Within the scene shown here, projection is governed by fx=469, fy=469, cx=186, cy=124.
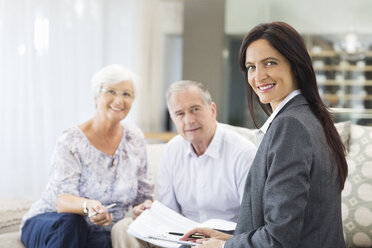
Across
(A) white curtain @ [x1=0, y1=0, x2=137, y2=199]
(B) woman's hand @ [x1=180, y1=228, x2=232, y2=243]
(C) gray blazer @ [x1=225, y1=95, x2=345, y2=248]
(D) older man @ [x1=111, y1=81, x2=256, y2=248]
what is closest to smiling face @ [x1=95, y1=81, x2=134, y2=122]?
(D) older man @ [x1=111, y1=81, x2=256, y2=248]

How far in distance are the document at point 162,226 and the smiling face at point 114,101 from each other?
0.51 metres

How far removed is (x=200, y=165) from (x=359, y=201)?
2.46 feet

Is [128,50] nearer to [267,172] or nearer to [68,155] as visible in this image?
[68,155]

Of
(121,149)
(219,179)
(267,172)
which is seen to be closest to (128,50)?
(121,149)

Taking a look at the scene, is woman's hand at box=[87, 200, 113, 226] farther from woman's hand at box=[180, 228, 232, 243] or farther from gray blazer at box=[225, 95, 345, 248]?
gray blazer at box=[225, 95, 345, 248]

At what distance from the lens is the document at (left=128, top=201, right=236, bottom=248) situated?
5.47ft

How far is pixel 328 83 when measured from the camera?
533 cm

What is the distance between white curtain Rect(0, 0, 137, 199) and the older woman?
1282 millimetres

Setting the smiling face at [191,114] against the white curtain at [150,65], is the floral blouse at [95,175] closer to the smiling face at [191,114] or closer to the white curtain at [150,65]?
the smiling face at [191,114]

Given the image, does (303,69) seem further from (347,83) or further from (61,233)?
(347,83)

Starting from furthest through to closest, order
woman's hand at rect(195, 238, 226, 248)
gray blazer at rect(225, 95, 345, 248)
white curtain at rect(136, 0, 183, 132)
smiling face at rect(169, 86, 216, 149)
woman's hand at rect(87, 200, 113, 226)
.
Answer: white curtain at rect(136, 0, 183, 132) < smiling face at rect(169, 86, 216, 149) < woman's hand at rect(87, 200, 113, 226) < woman's hand at rect(195, 238, 226, 248) < gray blazer at rect(225, 95, 345, 248)

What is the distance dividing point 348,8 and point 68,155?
399 cm

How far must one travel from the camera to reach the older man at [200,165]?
2033mm

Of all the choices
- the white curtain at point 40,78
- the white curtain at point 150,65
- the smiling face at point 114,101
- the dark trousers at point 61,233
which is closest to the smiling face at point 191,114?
the smiling face at point 114,101
